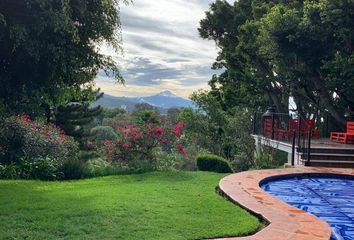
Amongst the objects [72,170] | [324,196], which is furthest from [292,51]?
[72,170]

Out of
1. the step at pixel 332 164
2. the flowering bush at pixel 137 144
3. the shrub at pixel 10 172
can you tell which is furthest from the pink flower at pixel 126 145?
the step at pixel 332 164

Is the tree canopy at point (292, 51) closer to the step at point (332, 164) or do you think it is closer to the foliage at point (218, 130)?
the foliage at point (218, 130)

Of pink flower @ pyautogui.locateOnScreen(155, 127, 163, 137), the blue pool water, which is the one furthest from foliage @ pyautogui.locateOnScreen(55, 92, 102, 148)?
the blue pool water

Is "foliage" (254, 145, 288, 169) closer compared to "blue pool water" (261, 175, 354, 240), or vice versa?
"blue pool water" (261, 175, 354, 240)

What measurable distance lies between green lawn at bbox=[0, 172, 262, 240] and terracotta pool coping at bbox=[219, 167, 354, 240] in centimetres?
21

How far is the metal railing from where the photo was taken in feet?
38.7

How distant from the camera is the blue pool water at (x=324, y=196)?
6083 millimetres

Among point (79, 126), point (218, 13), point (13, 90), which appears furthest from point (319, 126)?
point (79, 126)

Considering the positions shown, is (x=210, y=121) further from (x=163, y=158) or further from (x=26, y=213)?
(x=26, y=213)

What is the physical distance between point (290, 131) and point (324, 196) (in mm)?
5743

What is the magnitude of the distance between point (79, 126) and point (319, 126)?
20.2m

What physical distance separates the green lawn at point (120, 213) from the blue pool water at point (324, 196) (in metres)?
1.52

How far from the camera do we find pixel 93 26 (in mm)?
8383

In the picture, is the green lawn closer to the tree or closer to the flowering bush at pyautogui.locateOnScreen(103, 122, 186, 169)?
the tree
